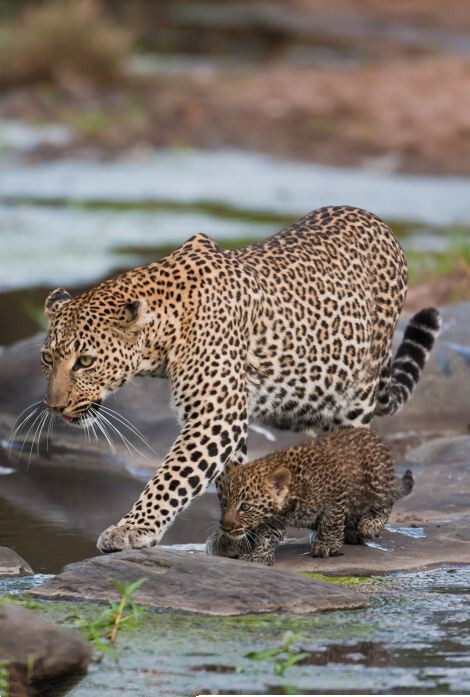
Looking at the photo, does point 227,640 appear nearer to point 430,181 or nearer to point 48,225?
point 48,225

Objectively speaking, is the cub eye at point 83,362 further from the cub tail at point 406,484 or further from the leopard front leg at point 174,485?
the cub tail at point 406,484

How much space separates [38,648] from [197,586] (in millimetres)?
1216

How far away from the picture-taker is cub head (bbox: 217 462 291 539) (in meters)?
8.38

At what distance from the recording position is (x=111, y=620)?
734 centimetres

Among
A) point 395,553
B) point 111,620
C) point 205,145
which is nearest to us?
point 111,620

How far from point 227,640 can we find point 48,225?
45.0ft

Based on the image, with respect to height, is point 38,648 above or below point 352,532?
below

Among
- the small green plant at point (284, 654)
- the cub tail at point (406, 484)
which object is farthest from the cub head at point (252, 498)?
the small green plant at point (284, 654)

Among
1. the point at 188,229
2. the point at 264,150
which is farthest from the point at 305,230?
the point at 264,150

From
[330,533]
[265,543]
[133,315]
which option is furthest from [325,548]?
[133,315]

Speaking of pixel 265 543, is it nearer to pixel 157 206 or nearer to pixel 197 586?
pixel 197 586

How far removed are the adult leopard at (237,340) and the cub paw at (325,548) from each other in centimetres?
63

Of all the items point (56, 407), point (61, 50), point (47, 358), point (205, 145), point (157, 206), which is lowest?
point (56, 407)

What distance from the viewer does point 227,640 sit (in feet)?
23.7
